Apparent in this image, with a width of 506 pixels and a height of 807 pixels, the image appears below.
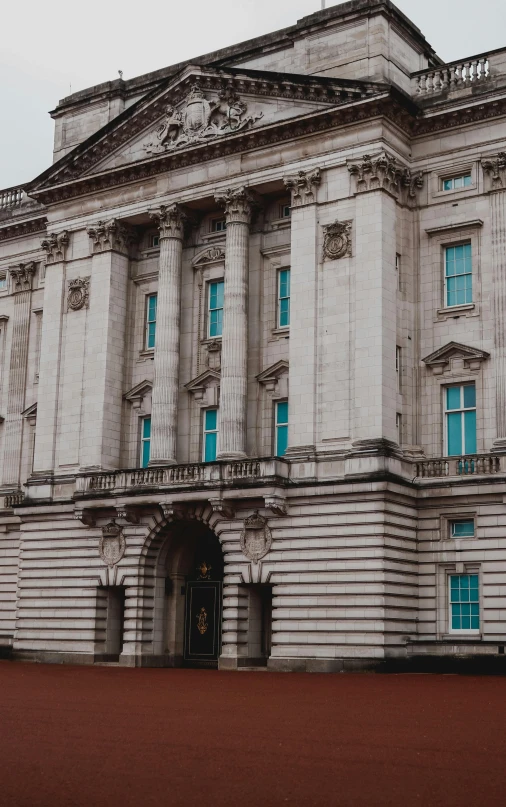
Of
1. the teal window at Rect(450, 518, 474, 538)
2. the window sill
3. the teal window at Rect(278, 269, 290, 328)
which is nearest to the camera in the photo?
the teal window at Rect(450, 518, 474, 538)

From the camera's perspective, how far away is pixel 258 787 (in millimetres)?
12531

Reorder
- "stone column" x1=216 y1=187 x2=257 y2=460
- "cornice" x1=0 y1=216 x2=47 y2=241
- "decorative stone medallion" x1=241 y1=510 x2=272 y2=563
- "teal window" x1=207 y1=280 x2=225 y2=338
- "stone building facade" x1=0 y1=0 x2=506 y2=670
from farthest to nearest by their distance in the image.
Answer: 1. "cornice" x1=0 y1=216 x2=47 y2=241
2. "teal window" x1=207 y1=280 x2=225 y2=338
3. "stone column" x1=216 y1=187 x2=257 y2=460
4. "decorative stone medallion" x1=241 y1=510 x2=272 y2=563
5. "stone building facade" x1=0 y1=0 x2=506 y2=670

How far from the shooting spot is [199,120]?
45312 mm

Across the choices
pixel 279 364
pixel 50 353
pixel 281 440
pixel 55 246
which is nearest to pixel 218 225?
pixel 279 364

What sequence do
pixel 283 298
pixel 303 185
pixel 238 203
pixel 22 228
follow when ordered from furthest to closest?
pixel 22 228
pixel 238 203
pixel 283 298
pixel 303 185

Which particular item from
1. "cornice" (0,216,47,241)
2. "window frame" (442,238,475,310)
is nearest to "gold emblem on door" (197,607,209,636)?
"window frame" (442,238,475,310)

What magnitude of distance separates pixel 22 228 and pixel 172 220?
1168 centimetres

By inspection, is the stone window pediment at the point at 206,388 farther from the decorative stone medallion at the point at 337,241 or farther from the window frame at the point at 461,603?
the window frame at the point at 461,603

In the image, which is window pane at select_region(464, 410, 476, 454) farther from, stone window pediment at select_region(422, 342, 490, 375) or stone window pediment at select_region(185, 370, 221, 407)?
stone window pediment at select_region(185, 370, 221, 407)

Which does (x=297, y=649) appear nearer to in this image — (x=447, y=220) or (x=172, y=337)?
(x=172, y=337)

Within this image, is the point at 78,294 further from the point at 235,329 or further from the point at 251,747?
the point at 251,747

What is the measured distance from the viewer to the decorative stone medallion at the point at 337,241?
1608 inches

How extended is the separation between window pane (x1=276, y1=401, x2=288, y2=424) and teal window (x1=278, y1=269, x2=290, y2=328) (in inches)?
122

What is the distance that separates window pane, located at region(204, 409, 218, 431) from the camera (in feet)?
146
